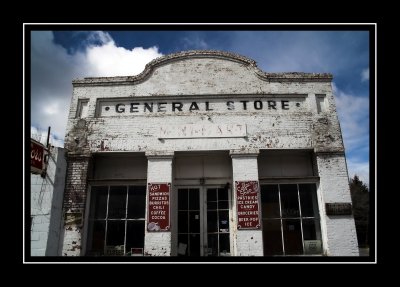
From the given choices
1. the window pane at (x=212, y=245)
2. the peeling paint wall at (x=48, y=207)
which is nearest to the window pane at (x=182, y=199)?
the window pane at (x=212, y=245)

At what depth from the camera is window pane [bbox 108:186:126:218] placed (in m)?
9.15

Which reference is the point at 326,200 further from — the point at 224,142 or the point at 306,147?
the point at 224,142

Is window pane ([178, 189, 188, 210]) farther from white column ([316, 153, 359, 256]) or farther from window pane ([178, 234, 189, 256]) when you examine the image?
white column ([316, 153, 359, 256])

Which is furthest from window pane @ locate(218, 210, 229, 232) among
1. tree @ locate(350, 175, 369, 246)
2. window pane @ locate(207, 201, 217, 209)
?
tree @ locate(350, 175, 369, 246)

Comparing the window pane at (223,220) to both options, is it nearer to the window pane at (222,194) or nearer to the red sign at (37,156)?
the window pane at (222,194)

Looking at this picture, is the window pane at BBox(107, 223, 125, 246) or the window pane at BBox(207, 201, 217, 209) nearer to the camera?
the window pane at BBox(107, 223, 125, 246)

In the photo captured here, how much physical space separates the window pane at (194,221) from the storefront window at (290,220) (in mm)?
1817

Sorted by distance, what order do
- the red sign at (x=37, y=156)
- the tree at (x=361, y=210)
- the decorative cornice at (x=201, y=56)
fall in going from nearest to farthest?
the red sign at (x=37, y=156) < the decorative cornice at (x=201, y=56) < the tree at (x=361, y=210)

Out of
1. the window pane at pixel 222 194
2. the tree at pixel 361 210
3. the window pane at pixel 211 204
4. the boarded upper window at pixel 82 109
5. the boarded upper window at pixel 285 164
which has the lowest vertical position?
the tree at pixel 361 210

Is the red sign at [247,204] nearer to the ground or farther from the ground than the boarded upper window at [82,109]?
nearer to the ground

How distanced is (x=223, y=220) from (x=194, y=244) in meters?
1.03

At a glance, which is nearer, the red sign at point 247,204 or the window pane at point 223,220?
the red sign at point 247,204

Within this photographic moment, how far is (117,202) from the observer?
926 centimetres

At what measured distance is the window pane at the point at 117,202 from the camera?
30.0 feet
